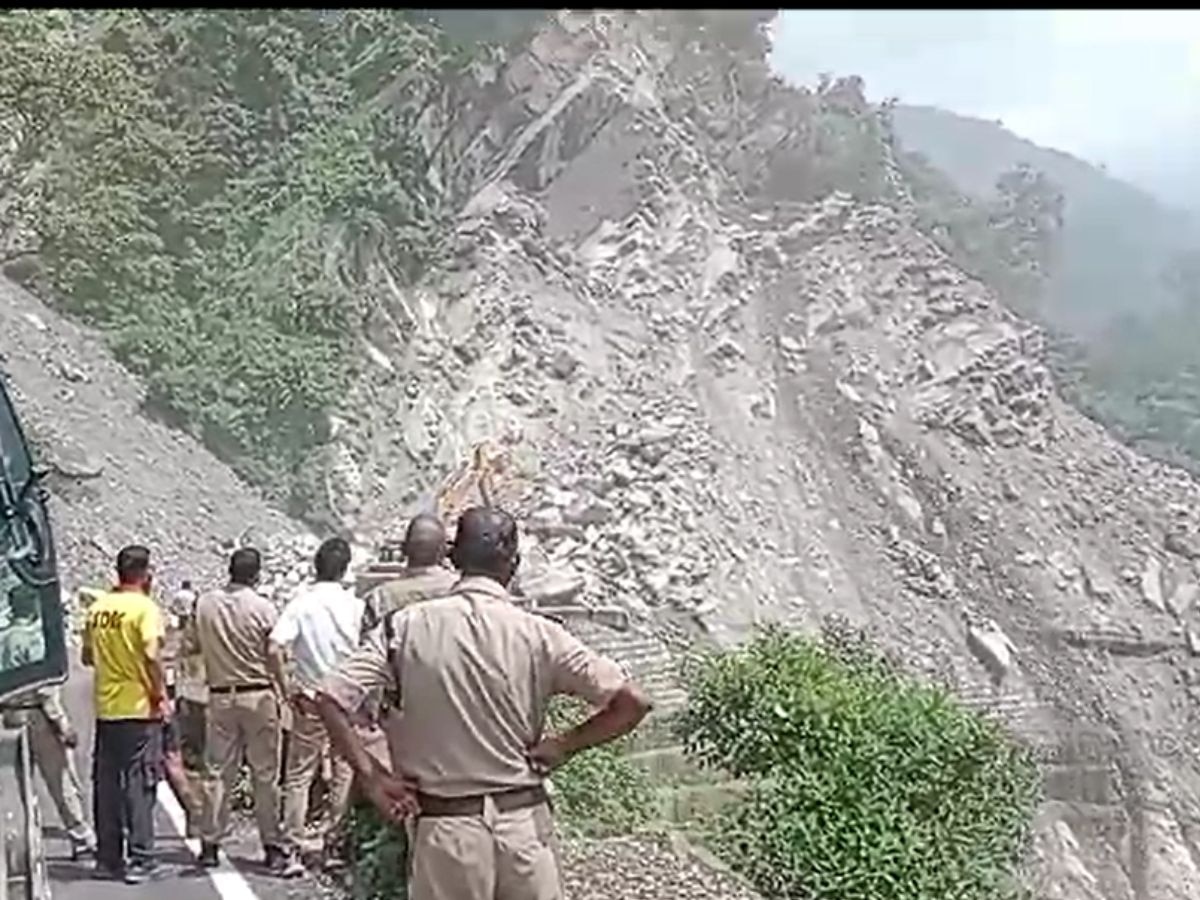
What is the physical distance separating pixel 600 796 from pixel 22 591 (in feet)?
16.3

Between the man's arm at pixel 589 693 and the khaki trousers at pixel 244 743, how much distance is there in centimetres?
377

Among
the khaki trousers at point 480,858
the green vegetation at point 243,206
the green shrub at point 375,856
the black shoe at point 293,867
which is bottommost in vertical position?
the black shoe at point 293,867

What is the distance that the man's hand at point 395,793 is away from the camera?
5184 millimetres

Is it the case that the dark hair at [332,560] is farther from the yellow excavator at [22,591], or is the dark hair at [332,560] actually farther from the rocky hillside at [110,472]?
the rocky hillside at [110,472]

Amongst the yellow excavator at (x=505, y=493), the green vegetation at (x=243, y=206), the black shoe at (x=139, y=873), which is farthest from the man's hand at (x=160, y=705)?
the green vegetation at (x=243, y=206)

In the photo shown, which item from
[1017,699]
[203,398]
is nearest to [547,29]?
[203,398]

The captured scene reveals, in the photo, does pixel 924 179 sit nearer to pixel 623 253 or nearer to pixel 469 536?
pixel 623 253

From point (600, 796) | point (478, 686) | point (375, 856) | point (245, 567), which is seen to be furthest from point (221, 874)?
point (478, 686)

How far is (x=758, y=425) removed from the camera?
4150 cm

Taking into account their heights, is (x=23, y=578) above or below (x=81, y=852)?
above

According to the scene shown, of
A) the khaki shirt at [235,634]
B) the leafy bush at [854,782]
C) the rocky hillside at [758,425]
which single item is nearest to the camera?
the khaki shirt at [235,634]

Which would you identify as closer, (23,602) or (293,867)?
(23,602)

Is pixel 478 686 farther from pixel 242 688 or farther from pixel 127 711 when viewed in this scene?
pixel 242 688

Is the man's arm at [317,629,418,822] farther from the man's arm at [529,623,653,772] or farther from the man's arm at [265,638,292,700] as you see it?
the man's arm at [265,638,292,700]
